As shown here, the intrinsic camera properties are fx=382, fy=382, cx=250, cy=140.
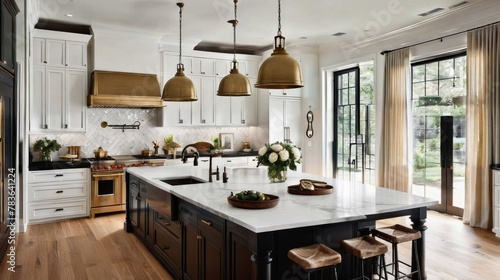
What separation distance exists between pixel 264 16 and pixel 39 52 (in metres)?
3.52

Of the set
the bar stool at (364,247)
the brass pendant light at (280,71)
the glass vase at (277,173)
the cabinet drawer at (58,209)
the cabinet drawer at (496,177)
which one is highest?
the brass pendant light at (280,71)

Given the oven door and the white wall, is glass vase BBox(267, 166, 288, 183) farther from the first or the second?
the white wall

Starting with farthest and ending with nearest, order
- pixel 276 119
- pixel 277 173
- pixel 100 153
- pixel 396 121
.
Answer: pixel 276 119, pixel 100 153, pixel 396 121, pixel 277 173

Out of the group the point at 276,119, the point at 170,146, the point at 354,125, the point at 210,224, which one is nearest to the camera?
the point at 210,224

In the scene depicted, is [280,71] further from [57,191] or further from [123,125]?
[123,125]

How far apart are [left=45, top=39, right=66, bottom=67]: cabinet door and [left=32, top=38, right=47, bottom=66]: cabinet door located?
0.04m

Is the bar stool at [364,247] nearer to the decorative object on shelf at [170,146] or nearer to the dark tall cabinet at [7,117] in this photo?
the dark tall cabinet at [7,117]

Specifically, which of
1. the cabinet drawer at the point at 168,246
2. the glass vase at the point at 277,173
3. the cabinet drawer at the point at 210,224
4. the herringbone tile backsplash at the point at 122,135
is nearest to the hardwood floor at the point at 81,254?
the cabinet drawer at the point at 168,246

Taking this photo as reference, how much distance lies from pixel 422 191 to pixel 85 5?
5.77 metres

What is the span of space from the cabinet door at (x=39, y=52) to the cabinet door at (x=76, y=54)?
1.12ft

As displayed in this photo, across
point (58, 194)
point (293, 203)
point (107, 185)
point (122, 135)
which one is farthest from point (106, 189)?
point (293, 203)

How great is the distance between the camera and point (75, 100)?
6.26 meters

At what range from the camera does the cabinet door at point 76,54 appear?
6.16m

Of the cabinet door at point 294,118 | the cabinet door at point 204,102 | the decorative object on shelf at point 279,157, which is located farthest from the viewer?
the cabinet door at point 294,118
